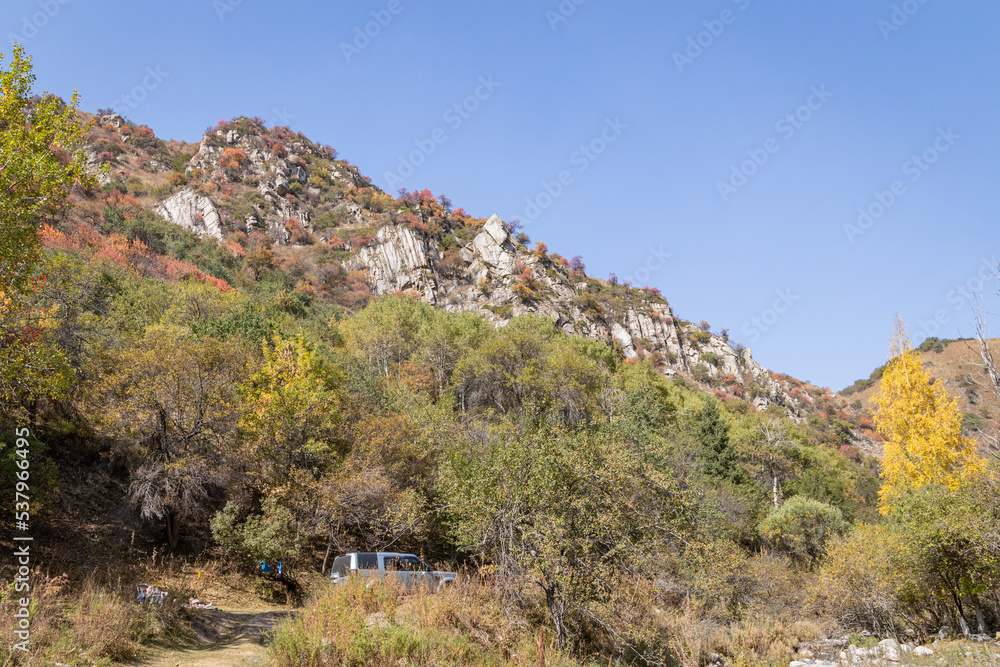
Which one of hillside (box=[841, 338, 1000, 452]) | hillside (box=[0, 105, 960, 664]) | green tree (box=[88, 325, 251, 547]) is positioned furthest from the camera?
green tree (box=[88, 325, 251, 547])

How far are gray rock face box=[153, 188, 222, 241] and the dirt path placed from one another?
64.4 metres

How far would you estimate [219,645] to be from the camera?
10609 millimetres

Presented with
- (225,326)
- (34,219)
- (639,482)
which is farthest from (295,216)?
(639,482)

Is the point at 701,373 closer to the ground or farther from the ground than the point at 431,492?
farther from the ground

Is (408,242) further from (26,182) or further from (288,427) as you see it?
(26,182)

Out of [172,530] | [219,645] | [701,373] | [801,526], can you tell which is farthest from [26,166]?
[701,373]

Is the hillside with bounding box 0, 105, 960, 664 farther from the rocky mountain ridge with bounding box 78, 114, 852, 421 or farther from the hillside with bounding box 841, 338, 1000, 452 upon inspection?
the rocky mountain ridge with bounding box 78, 114, 852, 421

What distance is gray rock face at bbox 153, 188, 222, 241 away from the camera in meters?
66.6

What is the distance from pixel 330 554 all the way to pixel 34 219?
15.0 meters

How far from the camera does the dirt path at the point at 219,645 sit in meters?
8.93

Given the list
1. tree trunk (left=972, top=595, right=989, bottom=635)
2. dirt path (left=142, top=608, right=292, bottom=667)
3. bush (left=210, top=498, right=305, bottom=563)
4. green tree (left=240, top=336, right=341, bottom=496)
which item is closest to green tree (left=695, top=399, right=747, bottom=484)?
tree trunk (left=972, top=595, right=989, bottom=635)

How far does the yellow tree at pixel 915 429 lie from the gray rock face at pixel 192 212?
70759mm

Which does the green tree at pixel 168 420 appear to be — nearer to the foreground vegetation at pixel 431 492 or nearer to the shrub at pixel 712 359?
the foreground vegetation at pixel 431 492

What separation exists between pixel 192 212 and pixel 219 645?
71.0 m
